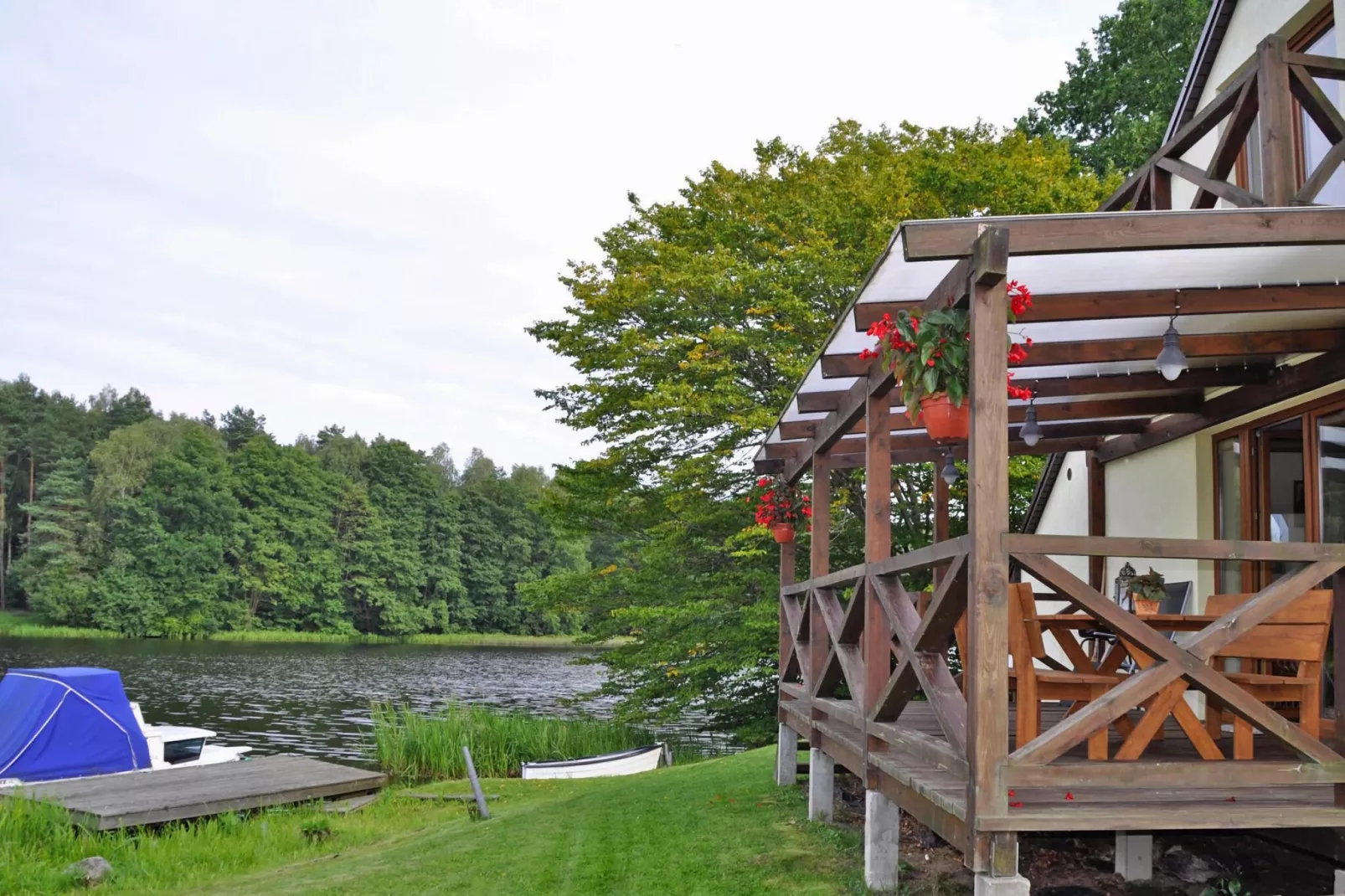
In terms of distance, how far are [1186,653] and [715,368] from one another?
36.1 feet

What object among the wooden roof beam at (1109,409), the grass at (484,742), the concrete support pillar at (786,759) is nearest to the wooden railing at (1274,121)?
the wooden roof beam at (1109,409)

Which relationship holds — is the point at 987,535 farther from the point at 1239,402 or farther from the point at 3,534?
the point at 3,534

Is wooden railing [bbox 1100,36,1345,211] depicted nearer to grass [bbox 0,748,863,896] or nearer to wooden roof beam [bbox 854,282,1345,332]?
wooden roof beam [bbox 854,282,1345,332]

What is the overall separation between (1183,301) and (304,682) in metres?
31.7

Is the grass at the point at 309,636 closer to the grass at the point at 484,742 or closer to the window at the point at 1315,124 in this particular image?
the grass at the point at 484,742

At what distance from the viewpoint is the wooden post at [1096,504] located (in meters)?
9.66

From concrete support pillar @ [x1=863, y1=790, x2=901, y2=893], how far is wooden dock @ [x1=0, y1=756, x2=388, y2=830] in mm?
Result: 8127

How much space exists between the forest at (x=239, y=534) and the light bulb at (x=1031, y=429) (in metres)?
43.2

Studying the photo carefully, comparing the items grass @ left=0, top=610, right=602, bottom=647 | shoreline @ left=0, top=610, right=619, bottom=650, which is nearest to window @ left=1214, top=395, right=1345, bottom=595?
shoreline @ left=0, top=610, right=619, bottom=650

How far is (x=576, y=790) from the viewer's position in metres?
12.9

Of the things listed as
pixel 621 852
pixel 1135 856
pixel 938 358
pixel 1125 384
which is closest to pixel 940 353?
pixel 938 358

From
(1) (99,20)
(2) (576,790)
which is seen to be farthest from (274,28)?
(2) (576,790)

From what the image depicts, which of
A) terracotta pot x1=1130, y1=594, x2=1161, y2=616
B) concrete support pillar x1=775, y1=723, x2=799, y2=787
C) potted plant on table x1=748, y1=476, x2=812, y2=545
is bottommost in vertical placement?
concrete support pillar x1=775, y1=723, x2=799, y2=787

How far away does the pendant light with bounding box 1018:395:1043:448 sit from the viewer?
7828mm
